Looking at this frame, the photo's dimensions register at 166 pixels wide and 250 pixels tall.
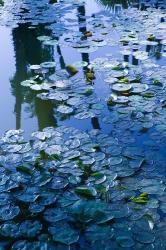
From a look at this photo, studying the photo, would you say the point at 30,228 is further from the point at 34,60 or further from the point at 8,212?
the point at 34,60

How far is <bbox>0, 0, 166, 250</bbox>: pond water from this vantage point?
1558mm

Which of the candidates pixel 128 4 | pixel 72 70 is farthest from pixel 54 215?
pixel 128 4

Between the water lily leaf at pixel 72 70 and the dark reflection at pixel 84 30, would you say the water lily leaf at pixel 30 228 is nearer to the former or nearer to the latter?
the dark reflection at pixel 84 30

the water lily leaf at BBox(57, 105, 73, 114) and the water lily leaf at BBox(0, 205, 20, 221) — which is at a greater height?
the water lily leaf at BBox(57, 105, 73, 114)

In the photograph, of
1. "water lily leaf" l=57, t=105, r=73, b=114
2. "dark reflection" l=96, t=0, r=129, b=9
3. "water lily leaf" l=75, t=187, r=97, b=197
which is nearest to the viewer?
"water lily leaf" l=75, t=187, r=97, b=197

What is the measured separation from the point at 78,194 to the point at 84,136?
0.52 meters

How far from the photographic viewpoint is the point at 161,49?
3.35 m

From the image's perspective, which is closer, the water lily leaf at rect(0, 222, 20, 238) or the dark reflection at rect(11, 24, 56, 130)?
the water lily leaf at rect(0, 222, 20, 238)

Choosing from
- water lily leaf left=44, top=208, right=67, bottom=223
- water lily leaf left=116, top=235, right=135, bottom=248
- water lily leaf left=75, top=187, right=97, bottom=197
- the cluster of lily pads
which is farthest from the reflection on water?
water lily leaf left=116, top=235, right=135, bottom=248

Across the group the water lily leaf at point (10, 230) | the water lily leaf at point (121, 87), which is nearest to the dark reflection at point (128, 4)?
the water lily leaf at point (121, 87)

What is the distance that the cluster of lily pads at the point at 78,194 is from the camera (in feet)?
4.94

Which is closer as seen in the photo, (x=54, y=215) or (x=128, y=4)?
(x=54, y=215)

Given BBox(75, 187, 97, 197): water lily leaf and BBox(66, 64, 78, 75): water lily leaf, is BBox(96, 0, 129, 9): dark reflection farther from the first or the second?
BBox(75, 187, 97, 197): water lily leaf

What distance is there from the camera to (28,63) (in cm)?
328
